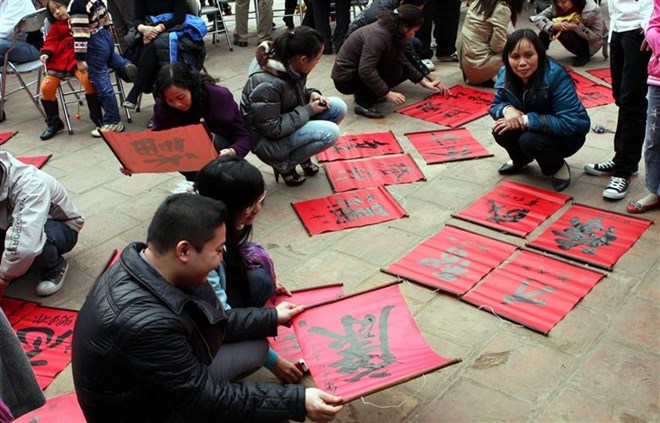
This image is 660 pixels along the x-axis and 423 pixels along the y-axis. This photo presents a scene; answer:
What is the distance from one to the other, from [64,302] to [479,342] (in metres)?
2.07

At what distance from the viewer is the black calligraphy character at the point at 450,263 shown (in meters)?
3.26

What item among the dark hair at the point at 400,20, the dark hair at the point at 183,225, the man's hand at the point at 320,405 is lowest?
the man's hand at the point at 320,405

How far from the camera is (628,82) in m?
3.76

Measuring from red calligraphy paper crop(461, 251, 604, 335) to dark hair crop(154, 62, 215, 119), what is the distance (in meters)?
→ 1.88

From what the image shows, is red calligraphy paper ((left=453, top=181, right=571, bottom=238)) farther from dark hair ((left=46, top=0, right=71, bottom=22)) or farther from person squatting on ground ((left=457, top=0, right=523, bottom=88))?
dark hair ((left=46, top=0, right=71, bottom=22))

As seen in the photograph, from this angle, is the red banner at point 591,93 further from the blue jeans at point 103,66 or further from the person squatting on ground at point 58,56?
the person squatting on ground at point 58,56

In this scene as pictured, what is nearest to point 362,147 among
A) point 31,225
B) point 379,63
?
point 379,63

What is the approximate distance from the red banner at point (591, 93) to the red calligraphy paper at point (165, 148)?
3.32m

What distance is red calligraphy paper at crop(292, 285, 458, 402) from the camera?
Answer: 221cm

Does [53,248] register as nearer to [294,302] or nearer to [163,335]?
[294,302]

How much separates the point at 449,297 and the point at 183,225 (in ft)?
5.65

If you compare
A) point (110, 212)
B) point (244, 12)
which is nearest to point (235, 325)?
point (110, 212)

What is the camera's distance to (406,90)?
612cm

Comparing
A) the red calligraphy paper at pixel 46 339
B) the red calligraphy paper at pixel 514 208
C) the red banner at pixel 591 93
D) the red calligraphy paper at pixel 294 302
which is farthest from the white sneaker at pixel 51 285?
the red banner at pixel 591 93
